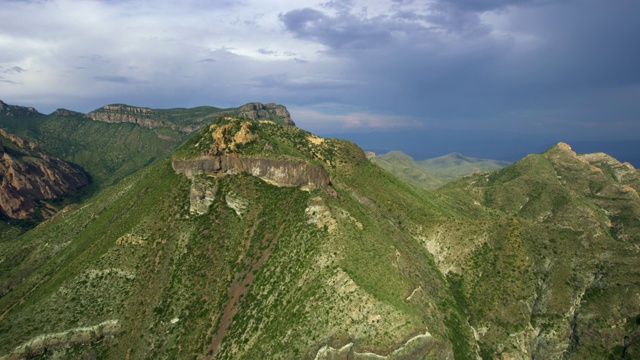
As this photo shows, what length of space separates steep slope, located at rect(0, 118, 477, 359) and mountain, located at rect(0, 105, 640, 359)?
389mm

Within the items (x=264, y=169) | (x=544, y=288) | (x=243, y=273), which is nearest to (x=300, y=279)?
(x=243, y=273)

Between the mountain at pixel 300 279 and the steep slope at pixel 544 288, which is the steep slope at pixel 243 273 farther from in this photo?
the steep slope at pixel 544 288

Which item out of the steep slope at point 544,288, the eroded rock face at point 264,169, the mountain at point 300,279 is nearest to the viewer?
the mountain at point 300,279

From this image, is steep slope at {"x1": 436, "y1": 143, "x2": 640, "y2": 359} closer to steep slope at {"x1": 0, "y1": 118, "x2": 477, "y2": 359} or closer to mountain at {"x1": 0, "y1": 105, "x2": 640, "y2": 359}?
mountain at {"x1": 0, "y1": 105, "x2": 640, "y2": 359}

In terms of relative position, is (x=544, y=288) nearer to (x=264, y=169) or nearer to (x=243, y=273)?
(x=243, y=273)

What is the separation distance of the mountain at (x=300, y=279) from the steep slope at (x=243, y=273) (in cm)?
39

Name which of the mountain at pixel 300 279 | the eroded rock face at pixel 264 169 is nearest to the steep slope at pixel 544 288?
the mountain at pixel 300 279

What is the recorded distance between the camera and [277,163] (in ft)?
398

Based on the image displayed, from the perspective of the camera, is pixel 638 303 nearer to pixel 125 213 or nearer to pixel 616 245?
pixel 616 245

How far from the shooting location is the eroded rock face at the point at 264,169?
117 metres

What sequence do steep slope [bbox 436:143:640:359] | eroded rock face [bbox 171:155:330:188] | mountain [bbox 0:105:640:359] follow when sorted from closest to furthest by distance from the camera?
mountain [bbox 0:105:640:359], steep slope [bbox 436:143:640:359], eroded rock face [bbox 171:155:330:188]

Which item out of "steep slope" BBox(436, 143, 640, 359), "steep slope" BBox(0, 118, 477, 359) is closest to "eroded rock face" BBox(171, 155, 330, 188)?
"steep slope" BBox(0, 118, 477, 359)

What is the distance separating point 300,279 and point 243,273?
20.4 m

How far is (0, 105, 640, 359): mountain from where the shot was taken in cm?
8181
